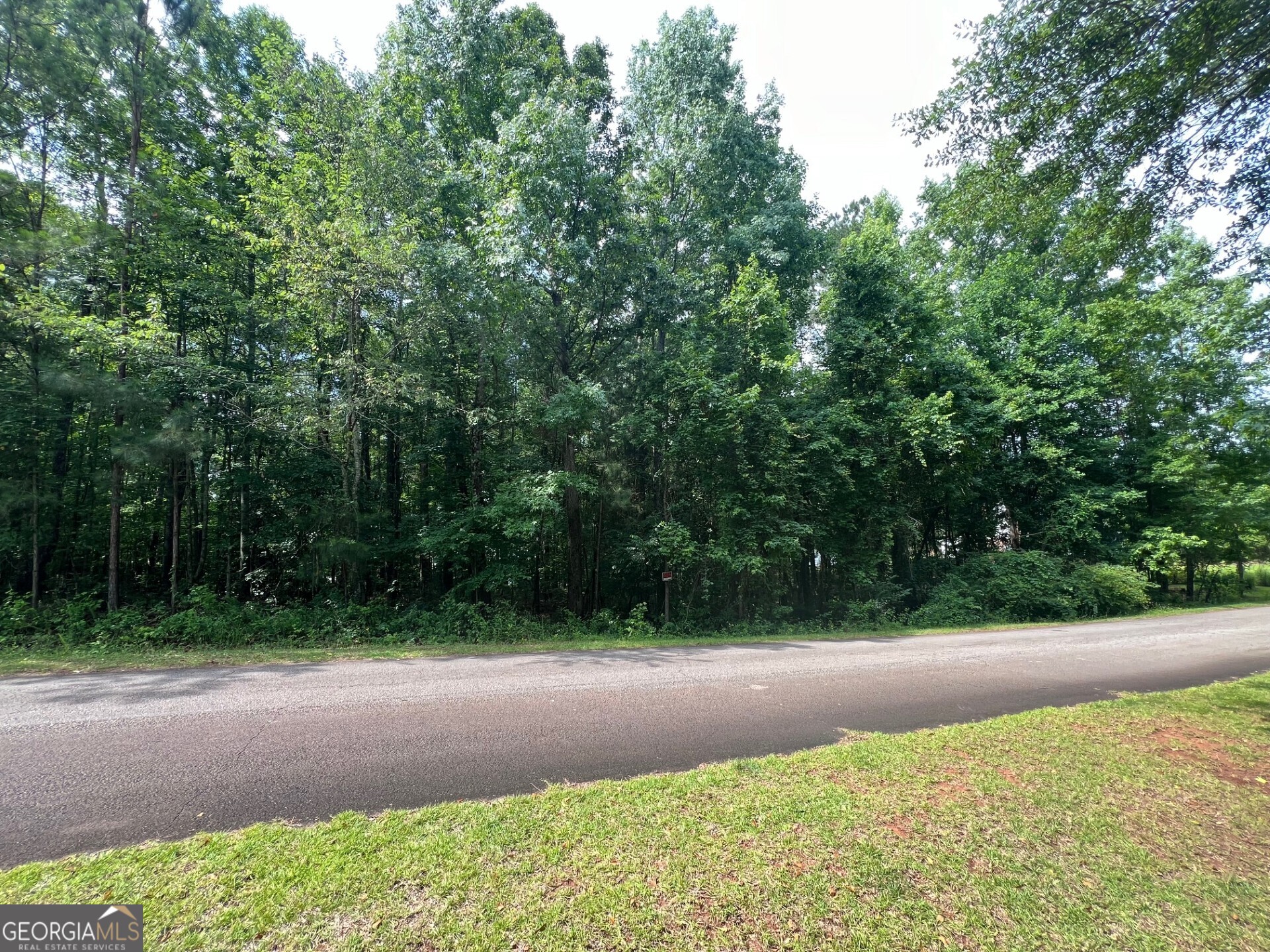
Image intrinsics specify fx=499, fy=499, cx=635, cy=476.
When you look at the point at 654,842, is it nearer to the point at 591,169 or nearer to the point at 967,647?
the point at 967,647

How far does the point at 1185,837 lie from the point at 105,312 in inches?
691

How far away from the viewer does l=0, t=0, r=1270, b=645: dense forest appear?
964 cm

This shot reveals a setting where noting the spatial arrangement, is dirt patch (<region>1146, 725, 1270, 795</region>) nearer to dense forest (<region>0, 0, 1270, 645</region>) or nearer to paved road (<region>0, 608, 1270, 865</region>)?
paved road (<region>0, 608, 1270, 865</region>)

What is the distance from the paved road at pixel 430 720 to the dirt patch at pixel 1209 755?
3.62 ft

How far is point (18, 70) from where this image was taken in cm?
938

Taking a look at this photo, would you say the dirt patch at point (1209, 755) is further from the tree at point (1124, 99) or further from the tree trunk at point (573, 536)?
the tree trunk at point (573, 536)

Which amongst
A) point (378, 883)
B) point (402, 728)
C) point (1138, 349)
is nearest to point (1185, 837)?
point (378, 883)

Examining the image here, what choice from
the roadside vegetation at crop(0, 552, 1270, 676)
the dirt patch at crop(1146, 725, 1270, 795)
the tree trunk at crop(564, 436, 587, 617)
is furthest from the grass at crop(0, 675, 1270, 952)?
the tree trunk at crop(564, 436, 587, 617)

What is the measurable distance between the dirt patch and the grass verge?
6335 millimetres

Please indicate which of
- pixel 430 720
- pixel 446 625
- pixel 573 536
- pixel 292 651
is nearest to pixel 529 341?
pixel 573 536

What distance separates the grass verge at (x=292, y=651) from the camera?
662 centimetres

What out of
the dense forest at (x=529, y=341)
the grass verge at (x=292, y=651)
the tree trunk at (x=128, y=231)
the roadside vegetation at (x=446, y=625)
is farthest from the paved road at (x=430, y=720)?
the tree trunk at (x=128, y=231)

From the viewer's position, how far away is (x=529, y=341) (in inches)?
488

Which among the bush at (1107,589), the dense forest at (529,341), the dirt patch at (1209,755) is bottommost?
the bush at (1107,589)
